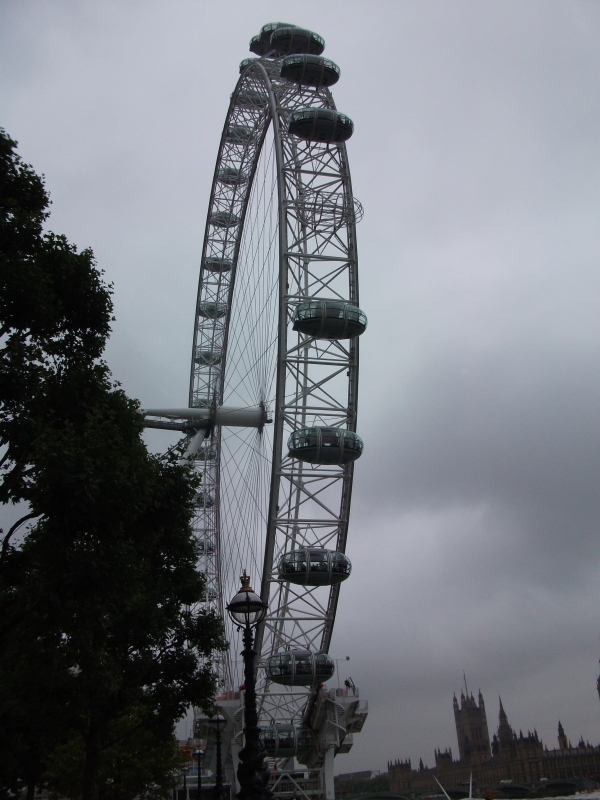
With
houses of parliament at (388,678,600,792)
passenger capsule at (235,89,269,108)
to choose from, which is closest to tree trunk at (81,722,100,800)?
passenger capsule at (235,89,269,108)

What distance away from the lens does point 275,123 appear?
41.9 meters

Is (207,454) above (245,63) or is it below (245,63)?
below

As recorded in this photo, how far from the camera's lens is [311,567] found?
36719 millimetres

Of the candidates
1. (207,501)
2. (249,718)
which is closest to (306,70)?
(207,501)

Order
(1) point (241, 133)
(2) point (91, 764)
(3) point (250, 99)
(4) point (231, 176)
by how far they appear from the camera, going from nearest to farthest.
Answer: (2) point (91, 764) → (3) point (250, 99) → (1) point (241, 133) → (4) point (231, 176)

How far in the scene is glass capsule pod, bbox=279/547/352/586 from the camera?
120 feet

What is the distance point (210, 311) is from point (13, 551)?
4308 cm

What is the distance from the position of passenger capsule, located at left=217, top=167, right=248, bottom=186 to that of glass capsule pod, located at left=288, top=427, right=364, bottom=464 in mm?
23131

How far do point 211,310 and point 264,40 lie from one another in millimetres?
17555

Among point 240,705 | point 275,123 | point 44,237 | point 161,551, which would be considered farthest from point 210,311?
point 44,237

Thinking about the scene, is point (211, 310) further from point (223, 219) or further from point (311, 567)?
point (311, 567)

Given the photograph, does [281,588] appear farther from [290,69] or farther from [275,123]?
[290,69]

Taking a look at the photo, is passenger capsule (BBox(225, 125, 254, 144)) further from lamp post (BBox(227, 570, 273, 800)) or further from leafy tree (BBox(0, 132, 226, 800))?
lamp post (BBox(227, 570, 273, 800))

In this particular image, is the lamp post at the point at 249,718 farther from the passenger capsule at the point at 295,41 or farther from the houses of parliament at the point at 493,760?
the houses of parliament at the point at 493,760
